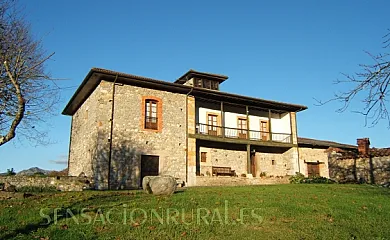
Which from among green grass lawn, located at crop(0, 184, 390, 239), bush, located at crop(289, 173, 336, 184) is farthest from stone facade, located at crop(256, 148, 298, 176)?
green grass lawn, located at crop(0, 184, 390, 239)

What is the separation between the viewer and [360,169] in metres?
20.1

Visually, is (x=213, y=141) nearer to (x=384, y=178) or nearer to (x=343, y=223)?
(x=384, y=178)

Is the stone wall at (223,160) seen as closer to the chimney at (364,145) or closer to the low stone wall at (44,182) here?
the chimney at (364,145)

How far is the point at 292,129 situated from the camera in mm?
22406

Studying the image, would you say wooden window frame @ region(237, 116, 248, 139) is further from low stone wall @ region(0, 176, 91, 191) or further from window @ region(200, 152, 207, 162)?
low stone wall @ region(0, 176, 91, 191)

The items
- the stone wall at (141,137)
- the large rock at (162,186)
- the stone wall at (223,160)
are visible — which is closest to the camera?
the large rock at (162,186)

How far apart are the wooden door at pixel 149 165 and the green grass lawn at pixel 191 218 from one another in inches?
281

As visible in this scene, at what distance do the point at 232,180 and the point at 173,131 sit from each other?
435cm

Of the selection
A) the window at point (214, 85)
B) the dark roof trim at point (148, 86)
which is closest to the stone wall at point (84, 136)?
the dark roof trim at point (148, 86)

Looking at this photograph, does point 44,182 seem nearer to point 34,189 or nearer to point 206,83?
point 34,189

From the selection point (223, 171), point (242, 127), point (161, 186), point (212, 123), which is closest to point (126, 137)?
point (212, 123)

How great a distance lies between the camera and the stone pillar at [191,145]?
57.6 ft

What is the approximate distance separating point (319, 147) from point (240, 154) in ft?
20.5

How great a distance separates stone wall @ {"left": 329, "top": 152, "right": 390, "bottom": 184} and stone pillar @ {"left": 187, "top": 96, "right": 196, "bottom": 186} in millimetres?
9920
